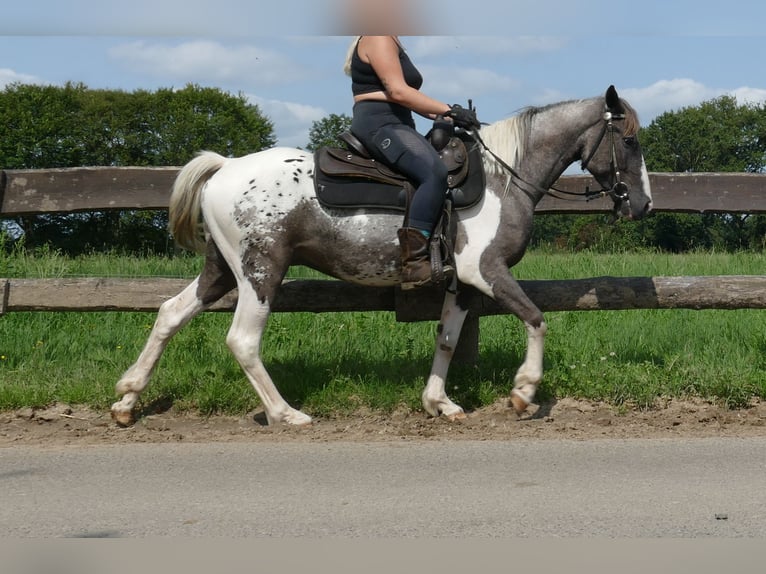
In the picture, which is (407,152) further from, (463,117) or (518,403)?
(518,403)

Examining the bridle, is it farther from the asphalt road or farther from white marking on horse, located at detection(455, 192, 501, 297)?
the asphalt road

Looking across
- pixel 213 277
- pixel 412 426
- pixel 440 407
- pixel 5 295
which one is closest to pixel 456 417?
pixel 440 407

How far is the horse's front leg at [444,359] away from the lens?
614 cm

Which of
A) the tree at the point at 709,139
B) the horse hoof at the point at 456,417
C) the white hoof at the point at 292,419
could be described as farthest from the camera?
the tree at the point at 709,139

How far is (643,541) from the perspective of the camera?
355 cm

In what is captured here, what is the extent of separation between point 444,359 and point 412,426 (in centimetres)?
55

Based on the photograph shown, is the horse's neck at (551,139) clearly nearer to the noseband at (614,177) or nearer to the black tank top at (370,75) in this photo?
the noseband at (614,177)

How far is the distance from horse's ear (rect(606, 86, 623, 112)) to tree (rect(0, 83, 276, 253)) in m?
12.1

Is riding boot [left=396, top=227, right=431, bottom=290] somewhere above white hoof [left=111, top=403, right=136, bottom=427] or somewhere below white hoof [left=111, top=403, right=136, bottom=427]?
above

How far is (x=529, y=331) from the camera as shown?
5988 millimetres

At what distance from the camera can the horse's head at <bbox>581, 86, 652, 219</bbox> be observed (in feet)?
20.2

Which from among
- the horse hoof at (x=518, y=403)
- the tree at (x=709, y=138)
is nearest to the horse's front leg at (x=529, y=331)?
the horse hoof at (x=518, y=403)

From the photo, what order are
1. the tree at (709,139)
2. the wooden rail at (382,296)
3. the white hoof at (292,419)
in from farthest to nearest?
the tree at (709,139) < the wooden rail at (382,296) < the white hoof at (292,419)

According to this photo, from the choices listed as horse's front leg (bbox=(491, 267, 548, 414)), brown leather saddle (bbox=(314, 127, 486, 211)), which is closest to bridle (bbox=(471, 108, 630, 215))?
brown leather saddle (bbox=(314, 127, 486, 211))
